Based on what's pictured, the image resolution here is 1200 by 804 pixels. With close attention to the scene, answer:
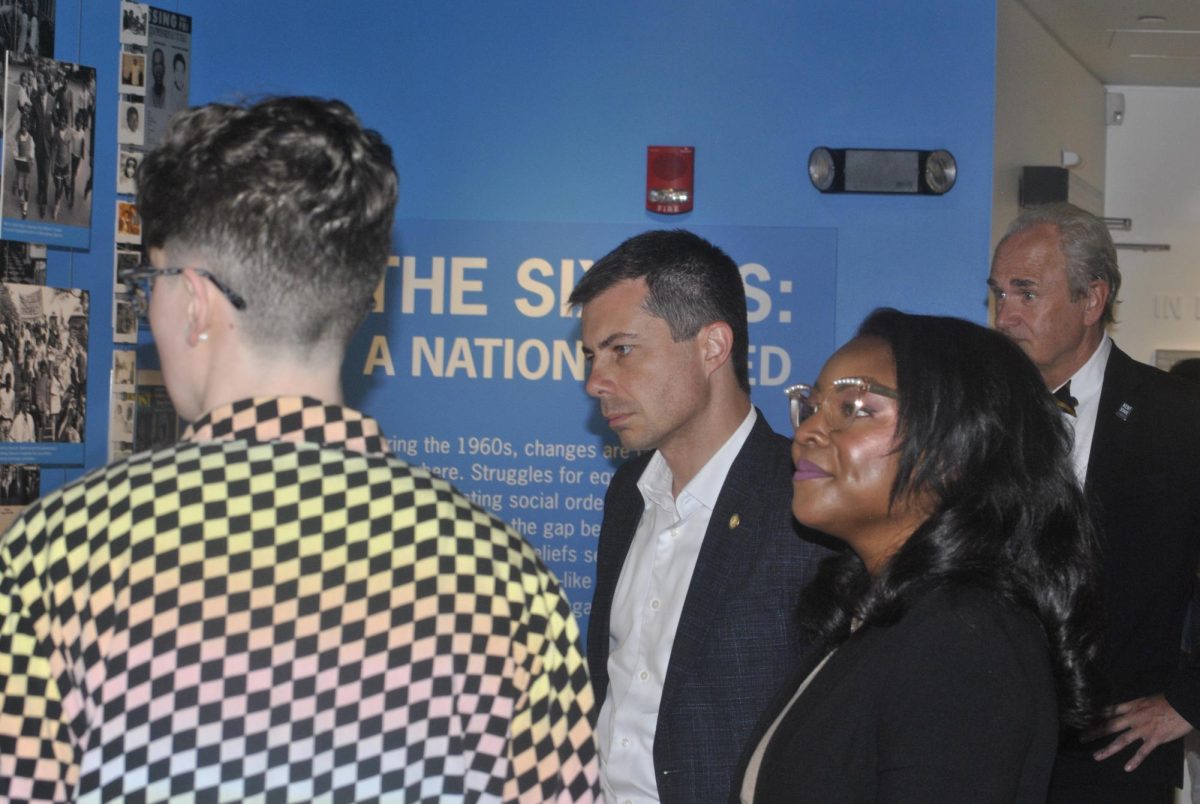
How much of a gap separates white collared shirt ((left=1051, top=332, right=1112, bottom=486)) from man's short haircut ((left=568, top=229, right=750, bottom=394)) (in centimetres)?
85

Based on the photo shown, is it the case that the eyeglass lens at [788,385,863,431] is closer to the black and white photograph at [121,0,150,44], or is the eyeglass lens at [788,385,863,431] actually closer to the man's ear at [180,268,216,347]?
the man's ear at [180,268,216,347]

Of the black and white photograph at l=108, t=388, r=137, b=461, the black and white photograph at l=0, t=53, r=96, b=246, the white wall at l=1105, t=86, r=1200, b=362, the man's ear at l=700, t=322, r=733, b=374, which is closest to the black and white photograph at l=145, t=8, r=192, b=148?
the black and white photograph at l=0, t=53, r=96, b=246

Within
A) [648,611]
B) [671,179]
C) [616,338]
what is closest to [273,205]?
[648,611]

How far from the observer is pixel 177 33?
13.0ft

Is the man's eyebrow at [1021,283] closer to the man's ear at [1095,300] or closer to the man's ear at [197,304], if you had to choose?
the man's ear at [1095,300]

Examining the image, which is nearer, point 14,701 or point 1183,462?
point 14,701

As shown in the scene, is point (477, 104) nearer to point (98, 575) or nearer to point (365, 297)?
point (365, 297)

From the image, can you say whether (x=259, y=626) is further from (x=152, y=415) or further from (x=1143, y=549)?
(x=152, y=415)

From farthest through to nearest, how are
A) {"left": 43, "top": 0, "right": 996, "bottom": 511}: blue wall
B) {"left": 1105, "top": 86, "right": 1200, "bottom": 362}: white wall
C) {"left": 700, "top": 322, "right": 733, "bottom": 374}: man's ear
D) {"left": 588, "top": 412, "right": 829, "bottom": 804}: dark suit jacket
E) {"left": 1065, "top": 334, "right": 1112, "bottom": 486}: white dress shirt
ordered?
{"left": 1105, "top": 86, "right": 1200, "bottom": 362}: white wall
{"left": 43, "top": 0, "right": 996, "bottom": 511}: blue wall
{"left": 1065, "top": 334, "right": 1112, "bottom": 486}: white dress shirt
{"left": 700, "top": 322, "right": 733, "bottom": 374}: man's ear
{"left": 588, "top": 412, "right": 829, "bottom": 804}: dark suit jacket

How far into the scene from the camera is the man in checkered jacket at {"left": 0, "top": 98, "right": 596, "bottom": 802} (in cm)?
114

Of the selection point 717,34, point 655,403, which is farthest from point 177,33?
point 655,403

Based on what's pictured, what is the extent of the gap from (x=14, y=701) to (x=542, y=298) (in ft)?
10.0

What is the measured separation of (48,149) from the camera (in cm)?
322

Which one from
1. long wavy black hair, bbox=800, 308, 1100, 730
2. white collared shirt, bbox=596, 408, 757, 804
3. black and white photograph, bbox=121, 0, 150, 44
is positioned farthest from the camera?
black and white photograph, bbox=121, 0, 150, 44
